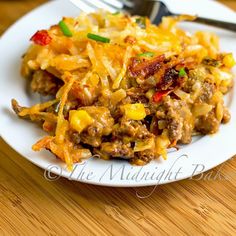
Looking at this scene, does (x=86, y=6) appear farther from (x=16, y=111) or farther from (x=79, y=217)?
(x=79, y=217)

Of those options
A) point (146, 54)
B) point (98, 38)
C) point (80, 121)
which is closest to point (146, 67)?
point (146, 54)

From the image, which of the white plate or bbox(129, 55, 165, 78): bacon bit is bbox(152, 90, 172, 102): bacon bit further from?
the white plate

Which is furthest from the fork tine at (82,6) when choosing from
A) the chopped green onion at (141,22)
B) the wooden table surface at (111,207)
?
the wooden table surface at (111,207)

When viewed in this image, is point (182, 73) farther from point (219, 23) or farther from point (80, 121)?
point (219, 23)

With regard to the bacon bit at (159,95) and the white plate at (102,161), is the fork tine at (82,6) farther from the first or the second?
the bacon bit at (159,95)

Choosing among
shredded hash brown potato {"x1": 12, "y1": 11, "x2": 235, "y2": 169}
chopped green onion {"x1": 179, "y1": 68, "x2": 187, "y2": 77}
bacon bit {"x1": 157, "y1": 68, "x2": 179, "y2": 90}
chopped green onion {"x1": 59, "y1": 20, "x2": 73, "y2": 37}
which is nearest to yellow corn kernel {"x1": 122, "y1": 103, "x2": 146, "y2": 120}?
shredded hash brown potato {"x1": 12, "y1": 11, "x2": 235, "y2": 169}

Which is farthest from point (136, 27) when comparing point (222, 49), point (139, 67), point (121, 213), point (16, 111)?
point (121, 213)
